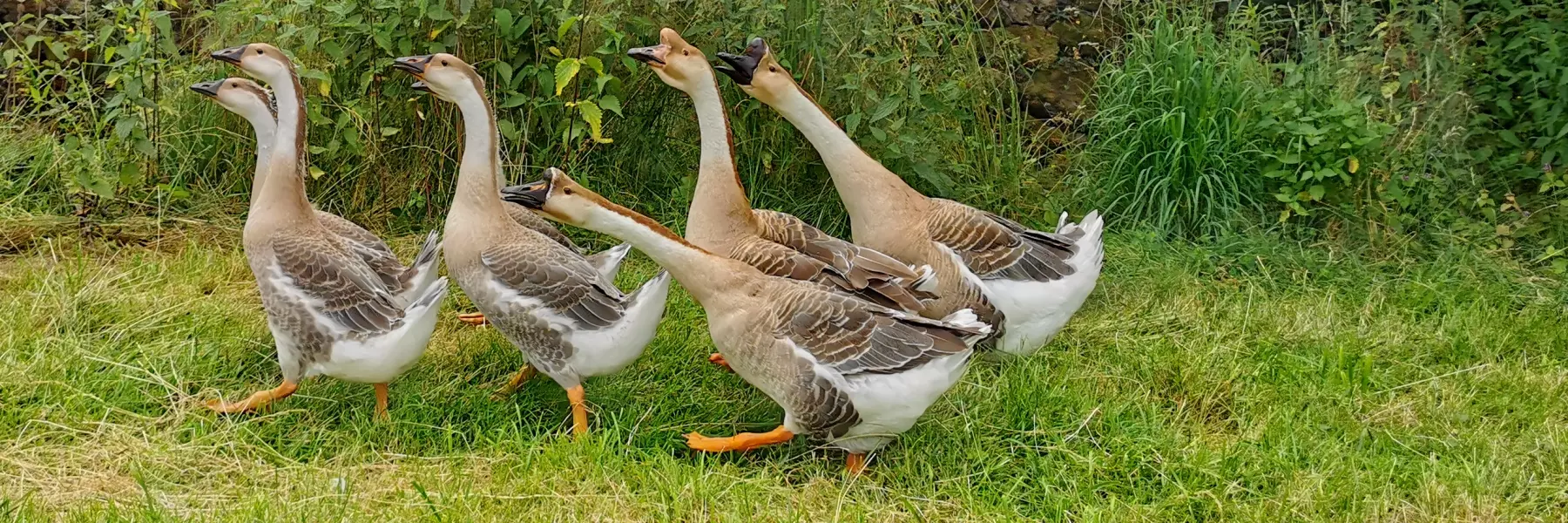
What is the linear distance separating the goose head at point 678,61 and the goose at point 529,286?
1.97ft

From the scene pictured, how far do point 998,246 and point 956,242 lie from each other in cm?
17

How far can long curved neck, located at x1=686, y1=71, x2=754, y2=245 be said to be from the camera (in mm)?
4422

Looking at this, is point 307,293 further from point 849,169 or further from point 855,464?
point 849,169

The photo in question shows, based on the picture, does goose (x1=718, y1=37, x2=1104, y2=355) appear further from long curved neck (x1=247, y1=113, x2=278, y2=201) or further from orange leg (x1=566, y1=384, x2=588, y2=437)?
long curved neck (x1=247, y1=113, x2=278, y2=201)

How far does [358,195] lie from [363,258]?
179 cm

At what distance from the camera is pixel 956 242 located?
4691mm

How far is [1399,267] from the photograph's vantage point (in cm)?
577

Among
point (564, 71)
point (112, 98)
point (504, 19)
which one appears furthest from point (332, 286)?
point (112, 98)

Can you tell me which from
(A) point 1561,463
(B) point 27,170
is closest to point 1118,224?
(A) point 1561,463

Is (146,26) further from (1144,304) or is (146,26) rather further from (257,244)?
(1144,304)

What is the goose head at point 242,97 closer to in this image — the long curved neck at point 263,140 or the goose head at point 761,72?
the long curved neck at point 263,140

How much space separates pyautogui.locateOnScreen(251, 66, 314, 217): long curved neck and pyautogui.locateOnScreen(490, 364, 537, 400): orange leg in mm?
864

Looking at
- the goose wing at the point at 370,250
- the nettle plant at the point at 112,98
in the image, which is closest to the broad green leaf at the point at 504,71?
the goose wing at the point at 370,250

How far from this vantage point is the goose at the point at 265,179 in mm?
4219
